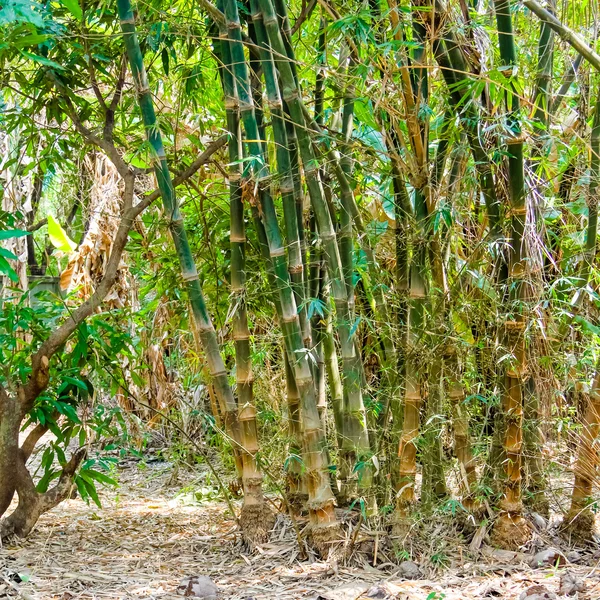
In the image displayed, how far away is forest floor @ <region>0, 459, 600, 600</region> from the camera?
217cm

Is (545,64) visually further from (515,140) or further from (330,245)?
(330,245)

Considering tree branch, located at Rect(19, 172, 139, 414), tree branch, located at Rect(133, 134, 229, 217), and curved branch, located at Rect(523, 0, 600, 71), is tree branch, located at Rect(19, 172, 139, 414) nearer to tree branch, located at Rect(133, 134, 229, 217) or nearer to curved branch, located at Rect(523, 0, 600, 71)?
tree branch, located at Rect(133, 134, 229, 217)

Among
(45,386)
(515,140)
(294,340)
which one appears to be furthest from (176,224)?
(515,140)

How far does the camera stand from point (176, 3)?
281 centimetres

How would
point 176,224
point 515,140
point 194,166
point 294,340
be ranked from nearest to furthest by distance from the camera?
point 515,140, point 294,340, point 176,224, point 194,166

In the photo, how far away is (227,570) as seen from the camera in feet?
8.02

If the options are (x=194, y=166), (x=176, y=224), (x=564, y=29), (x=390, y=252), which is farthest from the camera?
(x=390, y=252)

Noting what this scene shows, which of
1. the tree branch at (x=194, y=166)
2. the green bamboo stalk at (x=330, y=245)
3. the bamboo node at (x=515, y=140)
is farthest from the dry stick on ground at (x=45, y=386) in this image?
the bamboo node at (x=515, y=140)

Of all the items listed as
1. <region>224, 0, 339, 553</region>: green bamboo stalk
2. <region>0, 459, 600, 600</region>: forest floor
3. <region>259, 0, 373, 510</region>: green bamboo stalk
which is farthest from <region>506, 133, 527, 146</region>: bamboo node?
<region>0, 459, 600, 600</region>: forest floor

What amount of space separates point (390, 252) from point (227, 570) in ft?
Result: 4.25

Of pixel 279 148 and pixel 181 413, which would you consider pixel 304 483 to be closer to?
pixel 279 148

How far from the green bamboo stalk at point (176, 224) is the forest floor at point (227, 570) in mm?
427

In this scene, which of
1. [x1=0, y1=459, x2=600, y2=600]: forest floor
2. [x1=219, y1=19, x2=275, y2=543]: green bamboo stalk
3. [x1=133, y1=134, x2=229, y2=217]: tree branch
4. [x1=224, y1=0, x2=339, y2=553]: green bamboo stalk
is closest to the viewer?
[x1=0, y1=459, x2=600, y2=600]: forest floor

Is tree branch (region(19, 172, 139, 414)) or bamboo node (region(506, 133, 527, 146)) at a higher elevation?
bamboo node (region(506, 133, 527, 146))
